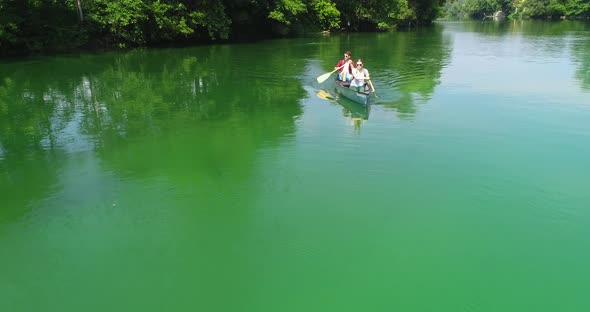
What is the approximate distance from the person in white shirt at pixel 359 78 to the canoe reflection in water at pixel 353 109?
1.69ft

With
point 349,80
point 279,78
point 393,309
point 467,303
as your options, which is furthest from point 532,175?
point 279,78

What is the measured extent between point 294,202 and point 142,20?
1034 inches

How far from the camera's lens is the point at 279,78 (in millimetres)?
20500

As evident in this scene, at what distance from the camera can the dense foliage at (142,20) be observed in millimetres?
26416

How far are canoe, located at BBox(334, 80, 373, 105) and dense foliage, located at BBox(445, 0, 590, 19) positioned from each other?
8159cm

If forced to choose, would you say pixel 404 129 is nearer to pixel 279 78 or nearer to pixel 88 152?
pixel 88 152

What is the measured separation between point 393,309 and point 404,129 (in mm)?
7394

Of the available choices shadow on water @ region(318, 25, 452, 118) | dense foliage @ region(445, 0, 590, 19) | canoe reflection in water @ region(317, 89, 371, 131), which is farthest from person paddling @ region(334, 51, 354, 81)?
dense foliage @ region(445, 0, 590, 19)

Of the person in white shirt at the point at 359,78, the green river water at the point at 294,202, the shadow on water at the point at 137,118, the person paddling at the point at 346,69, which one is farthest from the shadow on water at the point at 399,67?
the shadow on water at the point at 137,118

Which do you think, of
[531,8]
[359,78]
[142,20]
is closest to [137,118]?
[359,78]

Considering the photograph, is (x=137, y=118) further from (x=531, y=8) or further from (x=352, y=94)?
(x=531, y=8)

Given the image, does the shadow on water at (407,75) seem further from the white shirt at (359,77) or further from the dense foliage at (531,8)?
the dense foliage at (531,8)

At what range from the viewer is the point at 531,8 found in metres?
98.5

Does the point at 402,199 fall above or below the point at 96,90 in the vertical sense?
below
